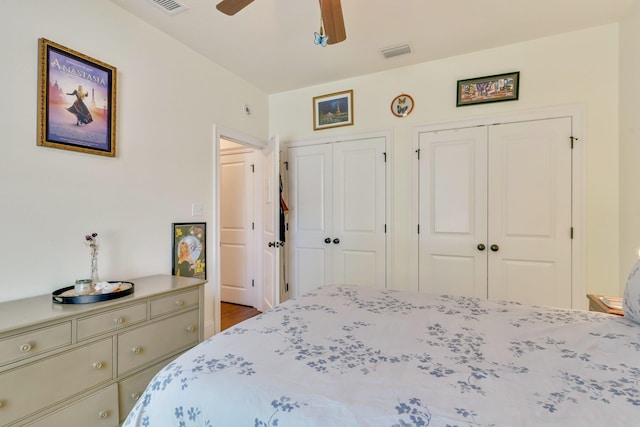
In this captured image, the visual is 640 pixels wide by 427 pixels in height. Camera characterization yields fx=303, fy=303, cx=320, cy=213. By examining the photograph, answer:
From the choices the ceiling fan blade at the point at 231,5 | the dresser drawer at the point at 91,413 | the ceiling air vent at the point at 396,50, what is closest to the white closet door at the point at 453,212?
the ceiling air vent at the point at 396,50

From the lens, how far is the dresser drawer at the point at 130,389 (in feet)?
5.58

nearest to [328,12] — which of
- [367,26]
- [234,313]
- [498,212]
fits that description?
[367,26]

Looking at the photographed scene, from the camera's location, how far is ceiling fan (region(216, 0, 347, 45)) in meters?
1.63

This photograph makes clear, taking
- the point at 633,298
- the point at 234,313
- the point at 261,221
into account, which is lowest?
the point at 234,313

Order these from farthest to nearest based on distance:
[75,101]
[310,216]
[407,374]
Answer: [310,216]
[75,101]
[407,374]

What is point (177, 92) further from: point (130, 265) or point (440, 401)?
point (440, 401)

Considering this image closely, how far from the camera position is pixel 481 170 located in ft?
9.19

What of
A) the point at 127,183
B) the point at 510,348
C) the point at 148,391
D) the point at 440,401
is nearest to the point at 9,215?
the point at 127,183

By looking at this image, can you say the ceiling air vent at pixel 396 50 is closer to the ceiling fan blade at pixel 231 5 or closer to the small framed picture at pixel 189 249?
the ceiling fan blade at pixel 231 5

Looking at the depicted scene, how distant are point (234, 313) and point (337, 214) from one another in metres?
1.79

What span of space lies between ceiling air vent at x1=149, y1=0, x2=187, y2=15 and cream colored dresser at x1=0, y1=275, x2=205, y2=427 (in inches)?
76.3

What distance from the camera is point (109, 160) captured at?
2090 mm

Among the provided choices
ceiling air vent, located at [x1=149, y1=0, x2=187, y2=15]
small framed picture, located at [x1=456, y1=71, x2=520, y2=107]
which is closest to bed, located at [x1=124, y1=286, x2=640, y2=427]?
small framed picture, located at [x1=456, y1=71, x2=520, y2=107]

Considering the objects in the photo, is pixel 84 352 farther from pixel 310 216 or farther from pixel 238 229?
pixel 238 229
